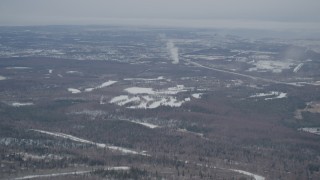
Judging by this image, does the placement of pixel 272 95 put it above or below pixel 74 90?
above

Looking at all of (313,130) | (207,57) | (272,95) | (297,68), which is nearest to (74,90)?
(272,95)

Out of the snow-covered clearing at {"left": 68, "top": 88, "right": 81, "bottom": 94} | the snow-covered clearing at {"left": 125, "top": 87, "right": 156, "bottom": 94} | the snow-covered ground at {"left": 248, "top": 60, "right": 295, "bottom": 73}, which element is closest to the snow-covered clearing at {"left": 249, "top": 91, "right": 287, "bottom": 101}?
the snow-covered clearing at {"left": 125, "top": 87, "right": 156, "bottom": 94}

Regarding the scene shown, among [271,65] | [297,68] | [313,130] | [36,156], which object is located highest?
[36,156]

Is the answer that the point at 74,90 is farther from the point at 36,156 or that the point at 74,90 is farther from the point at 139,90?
the point at 36,156

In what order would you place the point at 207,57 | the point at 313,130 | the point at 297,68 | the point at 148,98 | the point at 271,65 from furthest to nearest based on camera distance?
the point at 207,57 < the point at 271,65 < the point at 297,68 < the point at 148,98 < the point at 313,130

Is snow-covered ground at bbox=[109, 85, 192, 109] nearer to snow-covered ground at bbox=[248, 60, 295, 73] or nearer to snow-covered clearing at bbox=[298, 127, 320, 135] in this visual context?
snow-covered clearing at bbox=[298, 127, 320, 135]

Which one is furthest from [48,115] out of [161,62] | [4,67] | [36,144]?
[161,62]

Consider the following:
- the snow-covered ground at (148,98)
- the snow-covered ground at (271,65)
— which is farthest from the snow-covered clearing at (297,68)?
the snow-covered ground at (148,98)

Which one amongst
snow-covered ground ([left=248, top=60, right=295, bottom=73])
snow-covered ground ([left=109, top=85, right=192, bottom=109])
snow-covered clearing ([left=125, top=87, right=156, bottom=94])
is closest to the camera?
snow-covered ground ([left=109, top=85, right=192, bottom=109])

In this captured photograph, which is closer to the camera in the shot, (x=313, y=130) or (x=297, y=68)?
(x=313, y=130)

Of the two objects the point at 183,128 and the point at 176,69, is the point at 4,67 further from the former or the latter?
the point at 183,128

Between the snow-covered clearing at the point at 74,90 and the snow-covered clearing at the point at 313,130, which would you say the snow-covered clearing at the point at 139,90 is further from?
the snow-covered clearing at the point at 313,130
